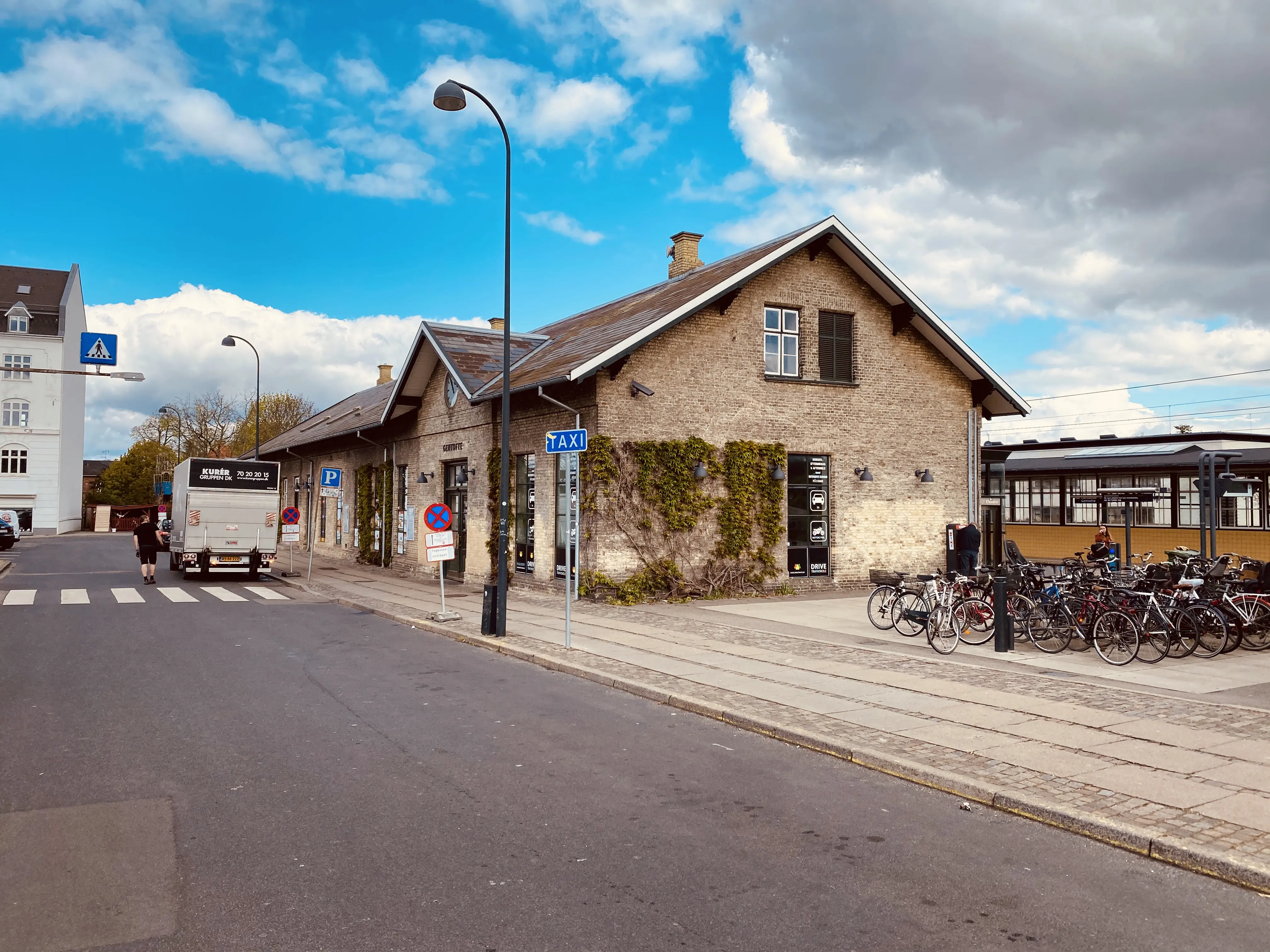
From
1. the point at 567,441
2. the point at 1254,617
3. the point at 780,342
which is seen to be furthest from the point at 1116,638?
the point at 780,342

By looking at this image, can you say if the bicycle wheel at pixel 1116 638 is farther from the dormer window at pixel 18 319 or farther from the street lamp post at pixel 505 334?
the dormer window at pixel 18 319

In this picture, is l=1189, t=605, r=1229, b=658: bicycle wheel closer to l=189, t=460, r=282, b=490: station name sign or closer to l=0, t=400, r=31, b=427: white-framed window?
l=189, t=460, r=282, b=490: station name sign

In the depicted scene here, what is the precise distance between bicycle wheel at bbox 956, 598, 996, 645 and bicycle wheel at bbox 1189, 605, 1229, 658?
251cm

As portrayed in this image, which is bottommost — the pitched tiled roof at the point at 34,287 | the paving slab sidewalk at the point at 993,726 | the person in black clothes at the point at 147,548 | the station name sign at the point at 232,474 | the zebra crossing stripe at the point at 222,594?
the zebra crossing stripe at the point at 222,594

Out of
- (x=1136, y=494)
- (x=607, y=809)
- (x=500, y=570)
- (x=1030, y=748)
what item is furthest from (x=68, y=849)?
(x=1136, y=494)

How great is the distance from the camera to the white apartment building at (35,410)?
62469 mm

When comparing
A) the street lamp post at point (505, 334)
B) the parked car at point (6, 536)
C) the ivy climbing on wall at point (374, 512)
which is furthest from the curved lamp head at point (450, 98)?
the parked car at point (6, 536)

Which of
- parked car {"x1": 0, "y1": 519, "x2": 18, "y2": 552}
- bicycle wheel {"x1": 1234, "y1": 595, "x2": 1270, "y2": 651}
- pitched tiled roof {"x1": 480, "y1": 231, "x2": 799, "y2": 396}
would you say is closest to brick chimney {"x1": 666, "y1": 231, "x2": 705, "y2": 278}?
pitched tiled roof {"x1": 480, "y1": 231, "x2": 799, "y2": 396}

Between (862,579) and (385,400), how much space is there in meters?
20.8

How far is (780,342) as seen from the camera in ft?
68.2

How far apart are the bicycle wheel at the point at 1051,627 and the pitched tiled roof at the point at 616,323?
339 inches

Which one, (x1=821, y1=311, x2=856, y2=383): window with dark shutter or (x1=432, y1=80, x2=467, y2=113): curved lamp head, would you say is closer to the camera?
(x1=432, y1=80, x2=467, y2=113): curved lamp head

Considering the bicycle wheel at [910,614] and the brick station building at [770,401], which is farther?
the brick station building at [770,401]

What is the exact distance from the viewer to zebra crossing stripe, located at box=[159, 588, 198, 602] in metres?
19.5
